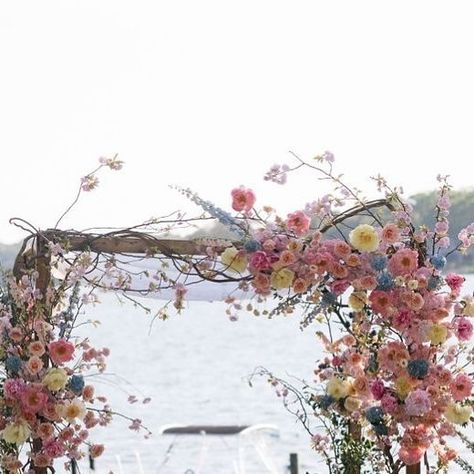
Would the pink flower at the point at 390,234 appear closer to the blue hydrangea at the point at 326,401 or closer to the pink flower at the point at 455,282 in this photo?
the pink flower at the point at 455,282

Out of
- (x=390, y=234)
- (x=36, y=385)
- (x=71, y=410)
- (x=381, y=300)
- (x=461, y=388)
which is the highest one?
(x=390, y=234)

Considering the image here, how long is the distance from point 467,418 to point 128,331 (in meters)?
36.6

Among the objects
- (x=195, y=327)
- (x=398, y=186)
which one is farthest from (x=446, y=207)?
(x=195, y=327)

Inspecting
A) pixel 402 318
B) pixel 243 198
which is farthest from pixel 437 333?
pixel 243 198

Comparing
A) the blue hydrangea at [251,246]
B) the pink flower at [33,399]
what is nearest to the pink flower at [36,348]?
the pink flower at [33,399]

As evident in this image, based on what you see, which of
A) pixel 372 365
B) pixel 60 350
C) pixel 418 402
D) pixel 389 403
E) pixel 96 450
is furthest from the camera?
pixel 96 450

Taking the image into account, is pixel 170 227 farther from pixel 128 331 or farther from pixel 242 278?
pixel 128 331

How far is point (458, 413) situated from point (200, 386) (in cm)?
2268

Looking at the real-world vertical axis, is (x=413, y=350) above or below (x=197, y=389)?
below

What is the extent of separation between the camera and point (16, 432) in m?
5.26

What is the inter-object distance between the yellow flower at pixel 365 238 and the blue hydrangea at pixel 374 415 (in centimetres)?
62

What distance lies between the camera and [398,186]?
5.14 m

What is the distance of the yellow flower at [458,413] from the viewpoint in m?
5.09

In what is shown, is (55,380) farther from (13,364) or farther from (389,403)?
(389,403)
